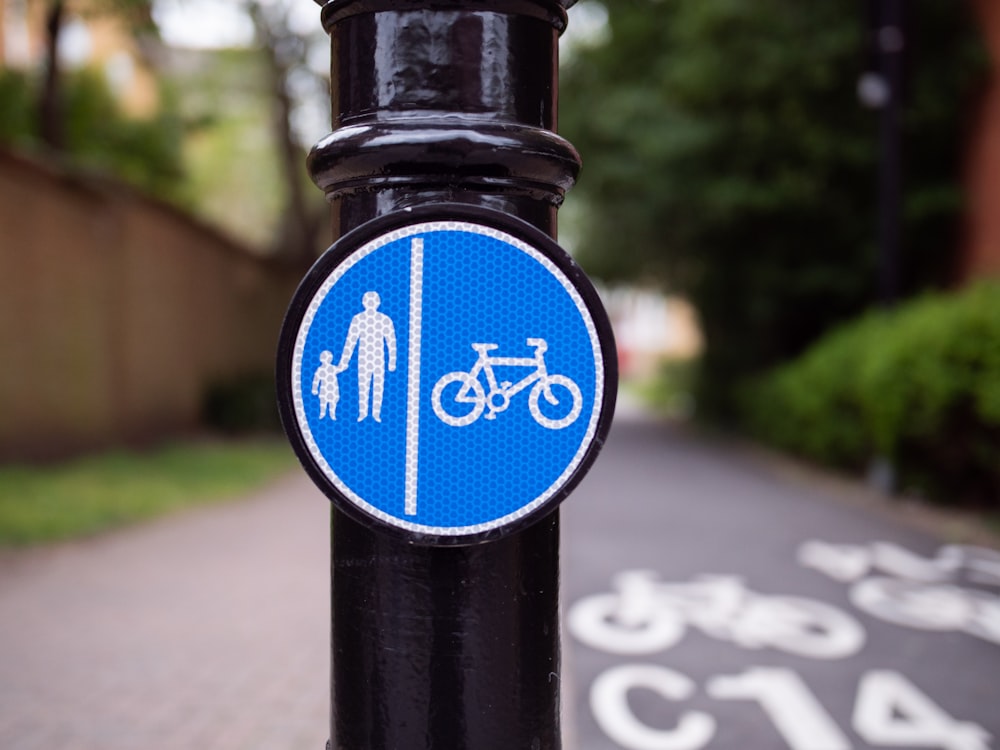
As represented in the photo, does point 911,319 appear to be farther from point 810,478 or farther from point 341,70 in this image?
point 341,70

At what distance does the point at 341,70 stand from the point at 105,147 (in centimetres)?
1946

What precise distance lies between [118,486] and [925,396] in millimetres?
7939

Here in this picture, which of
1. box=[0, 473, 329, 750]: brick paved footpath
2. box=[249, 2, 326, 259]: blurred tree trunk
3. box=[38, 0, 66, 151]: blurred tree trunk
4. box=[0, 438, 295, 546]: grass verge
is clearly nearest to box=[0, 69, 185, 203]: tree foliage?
box=[249, 2, 326, 259]: blurred tree trunk

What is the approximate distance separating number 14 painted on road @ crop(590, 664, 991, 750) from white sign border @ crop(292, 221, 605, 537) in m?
2.63

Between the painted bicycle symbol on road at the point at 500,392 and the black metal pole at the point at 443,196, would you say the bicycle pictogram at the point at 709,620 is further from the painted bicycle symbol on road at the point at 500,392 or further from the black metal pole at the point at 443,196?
the painted bicycle symbol on road at the point at 500,392

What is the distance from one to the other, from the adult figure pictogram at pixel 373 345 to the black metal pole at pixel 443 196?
0.17 metres

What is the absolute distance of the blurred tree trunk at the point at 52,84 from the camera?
1259 cm

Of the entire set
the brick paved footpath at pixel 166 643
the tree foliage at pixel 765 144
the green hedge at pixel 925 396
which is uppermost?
the tree foliage at pixel 765 144

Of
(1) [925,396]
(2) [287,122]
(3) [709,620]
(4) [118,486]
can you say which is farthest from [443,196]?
(2) [287,122]

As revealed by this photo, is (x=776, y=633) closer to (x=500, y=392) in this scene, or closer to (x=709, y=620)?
(x=709, y=620)

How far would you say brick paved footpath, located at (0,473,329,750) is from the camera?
12.4 feet

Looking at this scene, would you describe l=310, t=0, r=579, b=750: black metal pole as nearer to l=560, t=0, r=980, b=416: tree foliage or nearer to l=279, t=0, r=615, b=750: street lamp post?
l=279, t=0, r=615, b=750: street lamp post

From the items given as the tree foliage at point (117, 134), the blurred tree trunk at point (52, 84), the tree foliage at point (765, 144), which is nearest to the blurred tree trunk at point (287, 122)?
the tree foliage at point (117, 134)

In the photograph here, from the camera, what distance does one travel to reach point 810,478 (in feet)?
38.4
